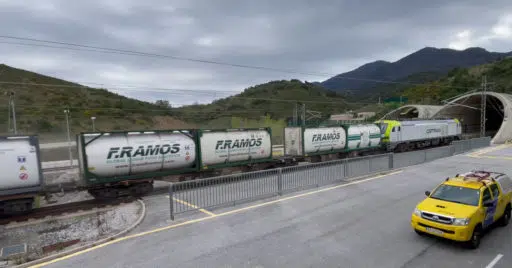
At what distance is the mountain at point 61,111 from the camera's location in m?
47.2

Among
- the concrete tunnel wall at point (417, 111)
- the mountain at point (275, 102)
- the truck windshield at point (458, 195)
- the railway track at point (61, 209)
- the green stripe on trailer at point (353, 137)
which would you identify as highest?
the mountain at point (275, 102)

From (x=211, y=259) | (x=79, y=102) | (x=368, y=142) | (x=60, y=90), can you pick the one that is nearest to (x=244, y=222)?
(x=211, y=259)

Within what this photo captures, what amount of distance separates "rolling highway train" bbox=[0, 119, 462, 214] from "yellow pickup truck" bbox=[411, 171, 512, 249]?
11.5 m

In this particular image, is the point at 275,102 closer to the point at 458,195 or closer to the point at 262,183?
the point at 262,183

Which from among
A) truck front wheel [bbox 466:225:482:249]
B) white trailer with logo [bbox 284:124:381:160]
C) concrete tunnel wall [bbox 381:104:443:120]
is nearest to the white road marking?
truck front wheel [bbox 466:225:482:249]

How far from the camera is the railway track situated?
1098cm

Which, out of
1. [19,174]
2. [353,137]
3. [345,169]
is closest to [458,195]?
[345,169]

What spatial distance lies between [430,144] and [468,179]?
32.1 metres

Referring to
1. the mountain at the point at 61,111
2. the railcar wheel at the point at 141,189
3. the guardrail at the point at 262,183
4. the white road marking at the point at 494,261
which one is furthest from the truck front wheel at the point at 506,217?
the mountain at the point at 61,111

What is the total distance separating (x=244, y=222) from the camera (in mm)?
9492

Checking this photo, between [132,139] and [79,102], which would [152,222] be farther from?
[79,102]

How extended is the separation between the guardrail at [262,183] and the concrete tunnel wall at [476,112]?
32759 millimetres

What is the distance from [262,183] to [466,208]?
7175 millimetres

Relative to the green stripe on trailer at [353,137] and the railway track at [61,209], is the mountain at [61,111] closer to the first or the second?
the railway track at [61,209]
